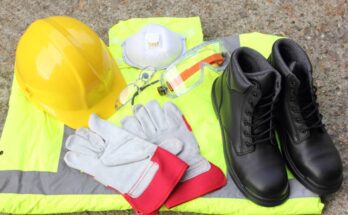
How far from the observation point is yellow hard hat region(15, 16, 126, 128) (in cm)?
Answer: 141

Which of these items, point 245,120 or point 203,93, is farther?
point 203,93

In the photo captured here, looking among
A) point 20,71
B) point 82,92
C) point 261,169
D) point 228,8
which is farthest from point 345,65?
point 20,71

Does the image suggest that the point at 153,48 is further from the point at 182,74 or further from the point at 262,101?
the point at 262,101

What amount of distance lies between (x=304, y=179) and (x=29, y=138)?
949mm

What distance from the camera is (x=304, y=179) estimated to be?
54.5 inches

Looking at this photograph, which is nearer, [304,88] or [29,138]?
[304,88]

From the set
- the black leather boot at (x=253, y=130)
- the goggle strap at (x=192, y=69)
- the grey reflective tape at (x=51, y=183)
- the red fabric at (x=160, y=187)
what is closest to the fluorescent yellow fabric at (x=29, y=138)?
the grey reflective tape at (x=51, y=183)

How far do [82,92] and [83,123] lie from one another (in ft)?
0.48

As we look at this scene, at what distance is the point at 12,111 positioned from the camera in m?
1.59

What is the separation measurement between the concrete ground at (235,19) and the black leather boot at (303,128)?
383 millimetres

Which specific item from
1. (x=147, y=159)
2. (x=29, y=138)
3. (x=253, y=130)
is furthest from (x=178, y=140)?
(x=29, y=138)

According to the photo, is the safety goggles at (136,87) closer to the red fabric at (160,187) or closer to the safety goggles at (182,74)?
the safety goggles at (182,74)

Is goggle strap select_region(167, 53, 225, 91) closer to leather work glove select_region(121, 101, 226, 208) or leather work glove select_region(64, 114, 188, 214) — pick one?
leather work glove select_region(121, 101, 226, 208)

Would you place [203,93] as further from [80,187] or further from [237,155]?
[80,187]
